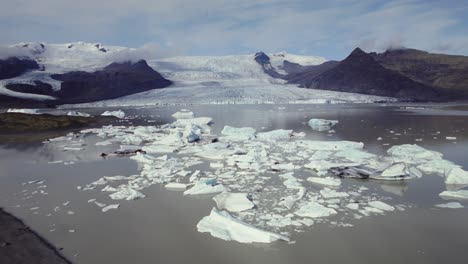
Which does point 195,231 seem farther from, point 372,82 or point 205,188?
point 372,82

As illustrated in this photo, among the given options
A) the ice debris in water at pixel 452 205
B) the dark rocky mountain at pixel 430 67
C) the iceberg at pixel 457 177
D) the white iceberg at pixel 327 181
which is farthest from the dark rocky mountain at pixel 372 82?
the ice debris in water at pixel 452 205

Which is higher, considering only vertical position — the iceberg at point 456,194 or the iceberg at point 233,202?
the iceberg at point 456,194

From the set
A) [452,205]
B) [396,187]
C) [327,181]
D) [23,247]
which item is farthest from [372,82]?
[23,247]

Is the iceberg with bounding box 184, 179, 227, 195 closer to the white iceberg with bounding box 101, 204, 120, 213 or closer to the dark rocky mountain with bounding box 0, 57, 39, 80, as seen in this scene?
the white iceberg with bounding box 101, 204, 120, 213

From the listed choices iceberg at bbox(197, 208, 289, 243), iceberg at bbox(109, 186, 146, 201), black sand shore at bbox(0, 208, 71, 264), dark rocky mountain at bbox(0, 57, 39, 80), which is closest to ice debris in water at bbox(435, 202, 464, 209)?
iceberg at bbox(197, 208, 289, 243)

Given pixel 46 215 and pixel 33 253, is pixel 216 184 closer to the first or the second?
pixel 46 215

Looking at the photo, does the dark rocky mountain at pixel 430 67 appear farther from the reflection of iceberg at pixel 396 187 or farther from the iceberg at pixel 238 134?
the reflection of iceberg at pixel 396 187

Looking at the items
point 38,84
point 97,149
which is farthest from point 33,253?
point 38,84
